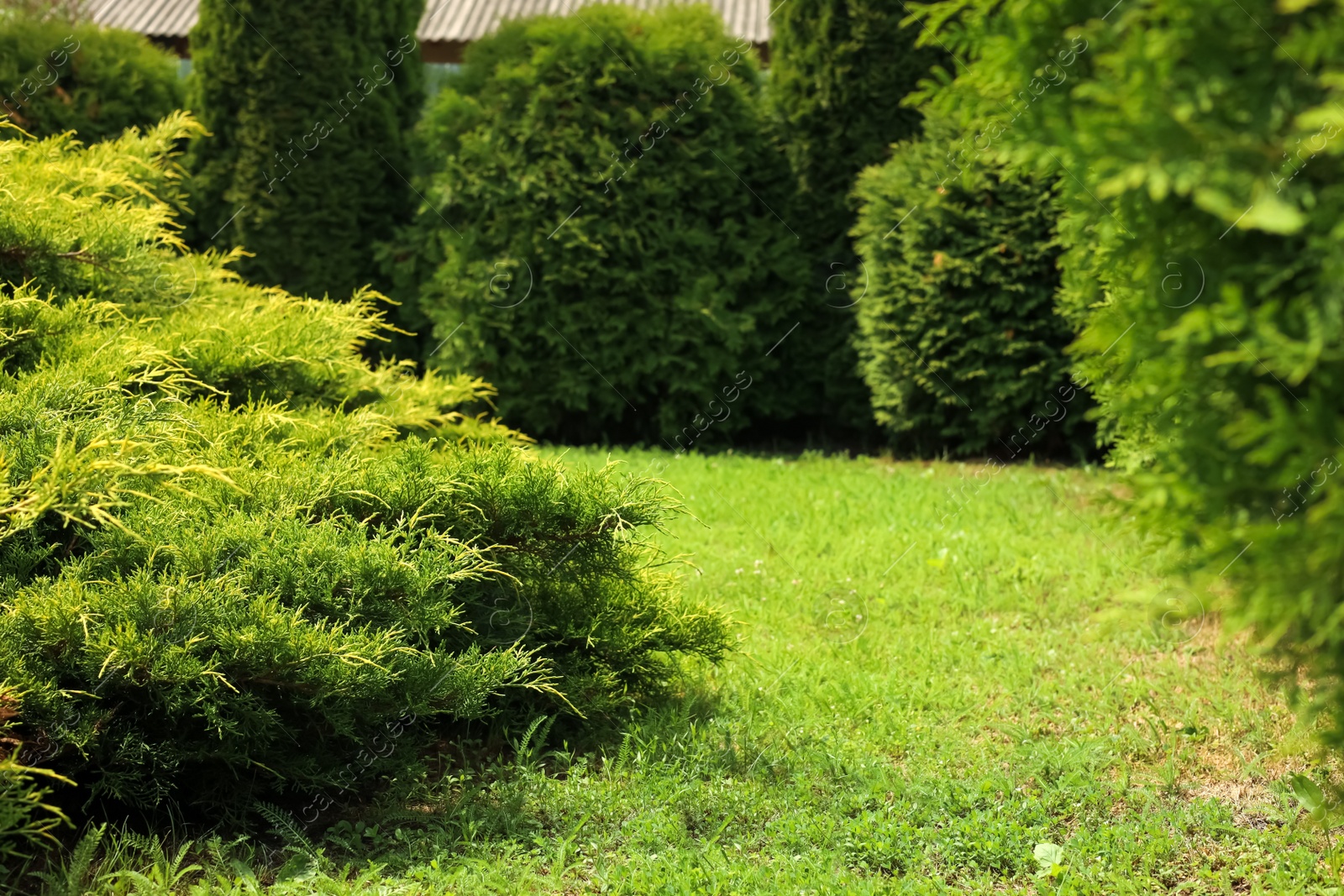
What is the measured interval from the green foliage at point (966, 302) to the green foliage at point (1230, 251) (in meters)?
5.80

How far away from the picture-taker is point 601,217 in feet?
28.6

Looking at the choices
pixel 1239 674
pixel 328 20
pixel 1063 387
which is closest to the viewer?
pixel 1239 674

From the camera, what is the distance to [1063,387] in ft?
26.3

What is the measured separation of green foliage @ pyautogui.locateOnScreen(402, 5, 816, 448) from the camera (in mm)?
8672

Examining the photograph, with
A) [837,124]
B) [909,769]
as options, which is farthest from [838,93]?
[909,769]

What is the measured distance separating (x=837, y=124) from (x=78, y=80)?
6.33 metres

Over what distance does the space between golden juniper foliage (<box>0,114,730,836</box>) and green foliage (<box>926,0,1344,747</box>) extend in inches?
78.4

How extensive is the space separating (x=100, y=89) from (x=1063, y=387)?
26.7 ft

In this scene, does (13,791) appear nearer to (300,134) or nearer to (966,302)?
(966,302)

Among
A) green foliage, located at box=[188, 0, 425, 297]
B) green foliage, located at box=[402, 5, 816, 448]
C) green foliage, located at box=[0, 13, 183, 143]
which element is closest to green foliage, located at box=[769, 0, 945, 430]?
green foliage, located at box=[402, 5, 816, 448]

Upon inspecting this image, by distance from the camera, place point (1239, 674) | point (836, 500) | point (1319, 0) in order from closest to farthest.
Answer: point (1319, 0), point (1239, 674), point (836, 500)

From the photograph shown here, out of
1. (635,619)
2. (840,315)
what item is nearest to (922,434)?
(840,315)

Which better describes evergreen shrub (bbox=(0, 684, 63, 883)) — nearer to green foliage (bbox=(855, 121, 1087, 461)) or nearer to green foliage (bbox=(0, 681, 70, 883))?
green foliage (bbox=(0, 681, 70, 883))

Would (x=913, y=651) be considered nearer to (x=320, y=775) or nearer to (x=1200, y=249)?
(x=320, y=775)
